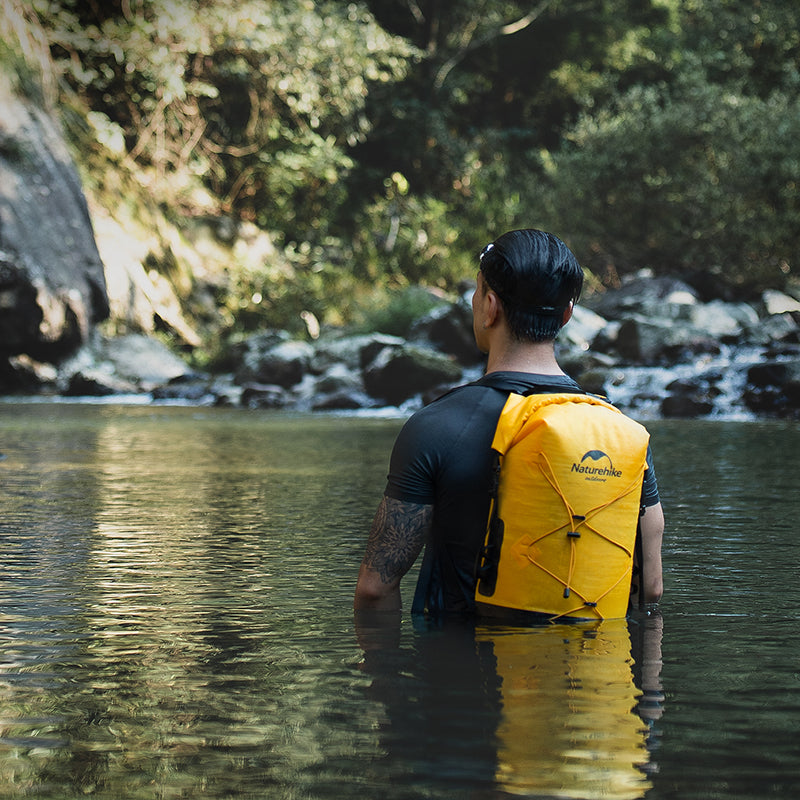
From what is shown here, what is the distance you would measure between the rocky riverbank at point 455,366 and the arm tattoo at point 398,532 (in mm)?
16311

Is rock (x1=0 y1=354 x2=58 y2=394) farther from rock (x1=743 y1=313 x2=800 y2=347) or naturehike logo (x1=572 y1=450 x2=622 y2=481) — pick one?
naturehike logo (x1=572 y1=450 x2=622 y2=481)

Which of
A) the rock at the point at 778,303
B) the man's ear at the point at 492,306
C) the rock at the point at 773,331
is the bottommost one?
the rock at the point at 773,331

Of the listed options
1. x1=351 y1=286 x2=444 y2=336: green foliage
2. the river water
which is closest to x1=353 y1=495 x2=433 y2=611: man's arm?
the river water

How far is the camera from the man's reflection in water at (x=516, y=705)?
8.50 feet

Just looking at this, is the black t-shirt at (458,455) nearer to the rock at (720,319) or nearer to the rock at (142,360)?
the rock at (720,319)

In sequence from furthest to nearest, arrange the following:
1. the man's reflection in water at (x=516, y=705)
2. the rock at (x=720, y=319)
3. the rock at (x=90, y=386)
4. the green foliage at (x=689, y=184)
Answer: the green foliage at (x=689, y=184)
the rock at (x=720, y=319)
the rock at (x=90, y=386)
the man's reflection in water at (x=516, y=705)

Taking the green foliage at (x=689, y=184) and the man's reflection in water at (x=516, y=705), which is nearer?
the man's reflection in water at (x=516, y=705)

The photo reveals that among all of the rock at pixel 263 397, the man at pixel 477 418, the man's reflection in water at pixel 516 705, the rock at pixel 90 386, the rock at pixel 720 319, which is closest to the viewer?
the man's reflection in water at pixel 516 705

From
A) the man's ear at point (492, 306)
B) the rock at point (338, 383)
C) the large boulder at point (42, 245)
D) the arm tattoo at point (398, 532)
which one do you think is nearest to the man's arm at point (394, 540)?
the arm tattoo at point (398, 532)

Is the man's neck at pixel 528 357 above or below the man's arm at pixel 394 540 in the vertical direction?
above

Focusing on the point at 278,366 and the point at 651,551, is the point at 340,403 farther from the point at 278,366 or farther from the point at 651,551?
the point at 651,551

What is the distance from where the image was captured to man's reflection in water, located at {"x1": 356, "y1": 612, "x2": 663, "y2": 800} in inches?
102

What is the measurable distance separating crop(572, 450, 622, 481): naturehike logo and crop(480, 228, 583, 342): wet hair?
37 cm

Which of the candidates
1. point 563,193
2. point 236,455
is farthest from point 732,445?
point 563,193
